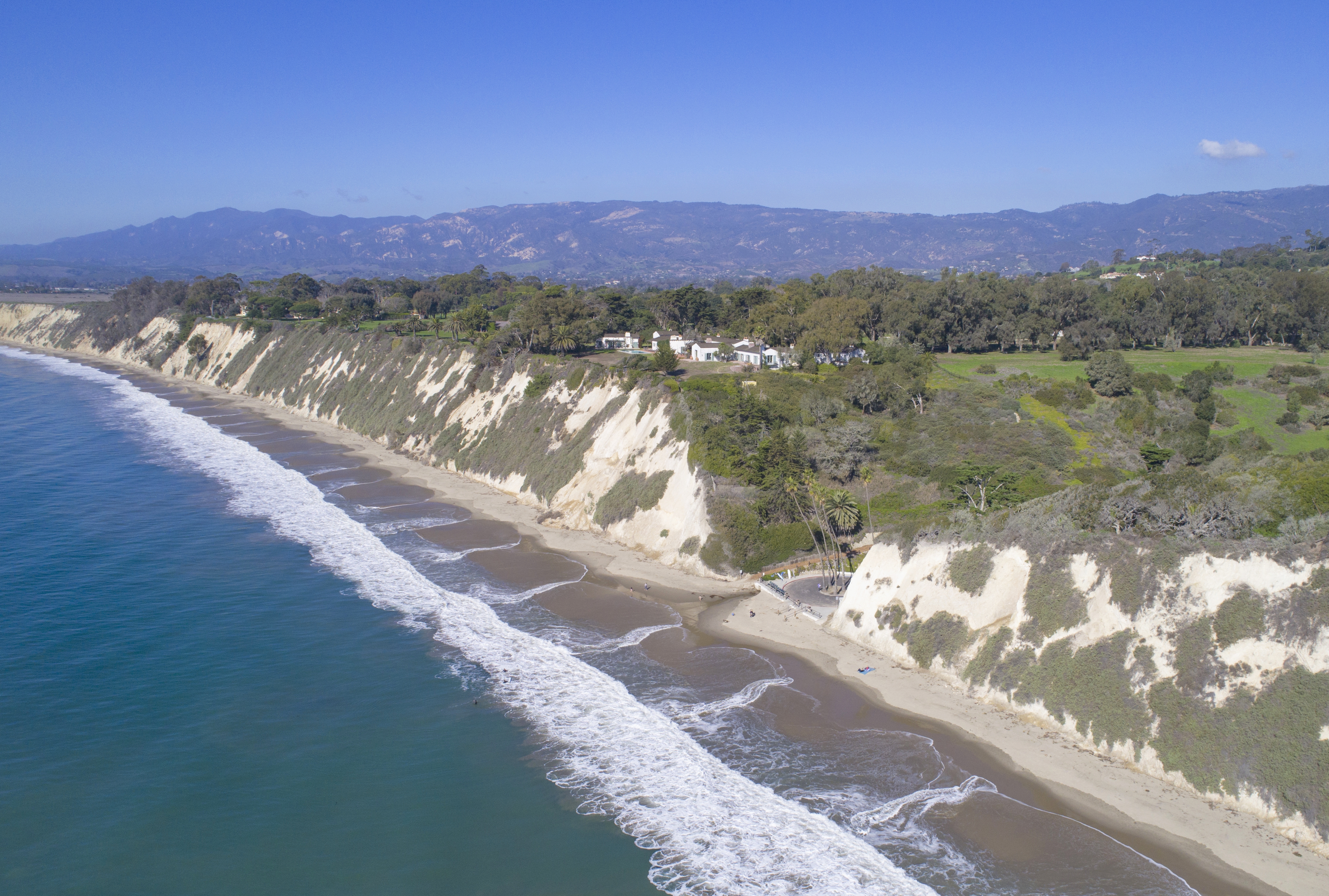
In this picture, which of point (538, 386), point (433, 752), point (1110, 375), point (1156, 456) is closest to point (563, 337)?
point (538, 386)

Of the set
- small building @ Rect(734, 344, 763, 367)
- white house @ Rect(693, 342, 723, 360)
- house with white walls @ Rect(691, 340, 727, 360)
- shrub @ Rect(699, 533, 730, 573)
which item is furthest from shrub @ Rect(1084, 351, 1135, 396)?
shrub @ Rect(699, 533, 730, 573)

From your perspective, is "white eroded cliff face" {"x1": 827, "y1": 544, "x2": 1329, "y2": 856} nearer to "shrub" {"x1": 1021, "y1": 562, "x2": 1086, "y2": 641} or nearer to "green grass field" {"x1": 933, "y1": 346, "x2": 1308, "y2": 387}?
"shrub" {"x1": 1021, "y1": 562, "x2": 1086, "y2": 641}

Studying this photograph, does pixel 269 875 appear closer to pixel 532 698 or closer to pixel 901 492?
pixel 532 698

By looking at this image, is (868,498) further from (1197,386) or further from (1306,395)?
(1306,395)

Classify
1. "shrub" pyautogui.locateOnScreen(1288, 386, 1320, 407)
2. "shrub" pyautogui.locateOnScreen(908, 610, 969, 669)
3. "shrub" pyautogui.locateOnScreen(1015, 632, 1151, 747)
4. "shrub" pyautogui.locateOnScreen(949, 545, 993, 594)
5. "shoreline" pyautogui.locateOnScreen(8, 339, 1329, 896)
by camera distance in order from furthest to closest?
"shrub" pyautogui.locateOnScreen(1288, 386, 1320, 407)
"shrub" pyautogui.locateOnScreen(949, 545, 993, 594)
"shrub" pyautogui.locateOnScreen(908, 610, 969, 669)
"shrub" pyautogui.locateOnScreen(1015, 632, 1151, 747)
"shoreline" pyautogui.locateOnScreen(8, 339, 1329, 896)

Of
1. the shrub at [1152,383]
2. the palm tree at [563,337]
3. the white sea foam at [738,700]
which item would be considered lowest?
the white sea foam at [738,700]

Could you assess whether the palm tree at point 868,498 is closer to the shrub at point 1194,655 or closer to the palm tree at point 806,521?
the palm tree at point 806,521

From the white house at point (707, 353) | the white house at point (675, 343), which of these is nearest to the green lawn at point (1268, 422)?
the white house at point (707, 353)
